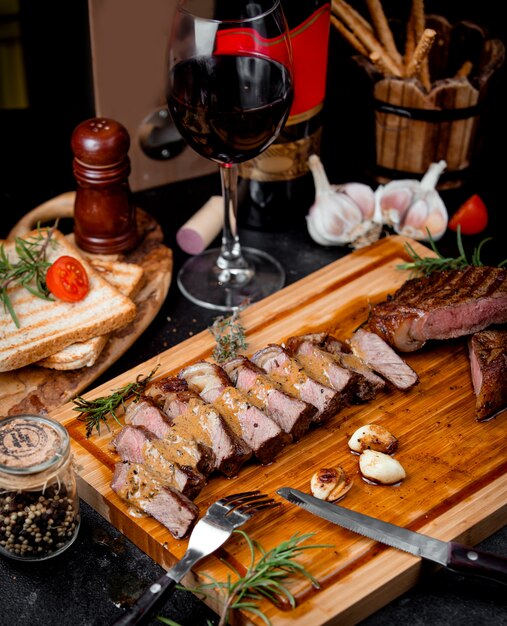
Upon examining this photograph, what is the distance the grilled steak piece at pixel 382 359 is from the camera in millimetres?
2502

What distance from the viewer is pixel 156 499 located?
6.82 ft

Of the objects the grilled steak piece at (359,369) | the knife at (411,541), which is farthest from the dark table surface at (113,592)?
the grilled steak piece at (359,369)

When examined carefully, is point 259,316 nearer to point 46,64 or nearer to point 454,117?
point 454,117

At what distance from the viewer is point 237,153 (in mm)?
2654

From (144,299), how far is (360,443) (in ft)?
3.20

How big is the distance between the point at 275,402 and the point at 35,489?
0.64 meters

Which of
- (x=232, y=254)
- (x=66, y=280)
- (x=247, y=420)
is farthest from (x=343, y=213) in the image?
(x=247, y=420)

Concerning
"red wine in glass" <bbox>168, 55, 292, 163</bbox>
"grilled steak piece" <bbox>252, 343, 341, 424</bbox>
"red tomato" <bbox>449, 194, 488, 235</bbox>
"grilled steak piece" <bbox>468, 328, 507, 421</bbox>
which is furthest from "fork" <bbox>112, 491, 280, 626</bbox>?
"red tomato" <bbox>449, 194, 488, 235</bbox>

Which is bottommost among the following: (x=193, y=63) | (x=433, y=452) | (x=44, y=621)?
(x=44, y=621)

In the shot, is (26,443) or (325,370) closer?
(26,443)

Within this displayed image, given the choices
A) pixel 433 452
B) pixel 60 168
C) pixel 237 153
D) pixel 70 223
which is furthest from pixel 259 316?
pixel 60 168

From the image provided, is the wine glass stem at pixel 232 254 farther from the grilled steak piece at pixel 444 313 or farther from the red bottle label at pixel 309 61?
the grilled steak piece at pixel 444 313

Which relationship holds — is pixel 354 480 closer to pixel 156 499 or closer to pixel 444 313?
pixel 156 499

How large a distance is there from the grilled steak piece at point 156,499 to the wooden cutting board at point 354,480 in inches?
1.7
